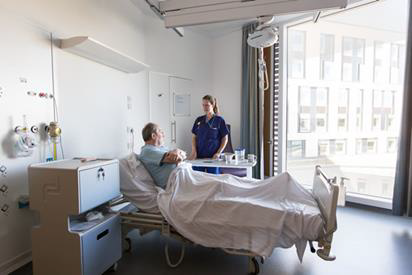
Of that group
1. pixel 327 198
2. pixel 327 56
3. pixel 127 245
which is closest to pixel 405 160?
pixel 327 56

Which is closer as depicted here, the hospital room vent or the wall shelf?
the wall shelf

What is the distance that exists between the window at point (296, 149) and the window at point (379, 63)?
1.27 m

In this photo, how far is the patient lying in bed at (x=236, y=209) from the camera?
154 centimetres

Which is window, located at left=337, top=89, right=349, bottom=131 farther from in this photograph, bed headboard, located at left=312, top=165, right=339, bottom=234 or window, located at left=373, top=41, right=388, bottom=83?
bed headboard, located at left=312, top=165, right=339, bottom=234

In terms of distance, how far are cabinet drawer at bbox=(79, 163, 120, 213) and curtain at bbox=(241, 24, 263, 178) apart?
2.32 m

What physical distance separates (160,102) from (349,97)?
106 inches

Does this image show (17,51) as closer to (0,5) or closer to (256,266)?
(0,5)

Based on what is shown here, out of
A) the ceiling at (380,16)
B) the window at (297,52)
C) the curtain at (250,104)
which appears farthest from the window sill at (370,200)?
the ceiling at (380,16)

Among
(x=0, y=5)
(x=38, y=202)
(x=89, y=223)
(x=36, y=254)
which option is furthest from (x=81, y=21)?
(x=36, y=254)

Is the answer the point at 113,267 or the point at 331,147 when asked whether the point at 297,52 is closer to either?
the point at 331,147

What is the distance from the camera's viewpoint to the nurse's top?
299cm

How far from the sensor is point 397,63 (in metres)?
3.01

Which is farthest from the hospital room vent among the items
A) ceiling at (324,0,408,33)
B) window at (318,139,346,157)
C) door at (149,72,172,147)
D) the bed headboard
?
the bed headboard

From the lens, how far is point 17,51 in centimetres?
178
